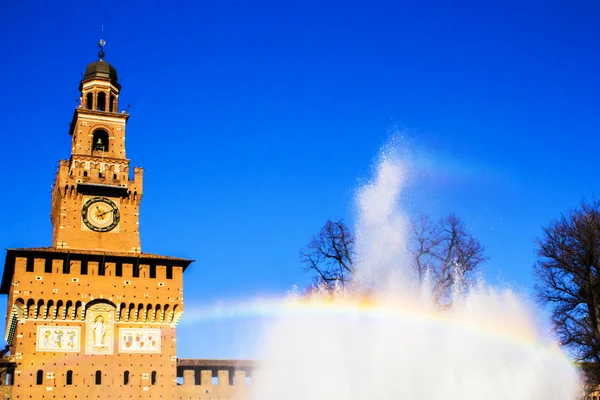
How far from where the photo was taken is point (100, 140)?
47.7 meters

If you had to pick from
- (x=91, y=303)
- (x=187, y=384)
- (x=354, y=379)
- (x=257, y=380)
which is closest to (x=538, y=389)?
(x=354, y=379)

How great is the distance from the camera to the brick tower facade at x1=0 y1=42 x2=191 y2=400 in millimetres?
39125

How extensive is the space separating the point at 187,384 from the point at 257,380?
3814 millimetres

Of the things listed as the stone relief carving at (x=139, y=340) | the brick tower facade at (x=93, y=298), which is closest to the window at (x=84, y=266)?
the brick tower facade at (x=93, y=298)

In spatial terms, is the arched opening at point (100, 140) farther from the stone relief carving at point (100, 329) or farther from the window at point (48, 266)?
the stone relief carving at point (100, 329)

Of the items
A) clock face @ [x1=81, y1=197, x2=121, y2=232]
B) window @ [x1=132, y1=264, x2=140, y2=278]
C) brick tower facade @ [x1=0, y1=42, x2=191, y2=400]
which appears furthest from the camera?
clock face @ [x1=81, y1=197, x2=121, y2=232]

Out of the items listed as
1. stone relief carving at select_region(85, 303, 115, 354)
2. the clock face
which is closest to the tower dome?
the clock face

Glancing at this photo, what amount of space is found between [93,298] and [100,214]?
5.79 metres

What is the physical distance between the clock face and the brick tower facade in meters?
0.06

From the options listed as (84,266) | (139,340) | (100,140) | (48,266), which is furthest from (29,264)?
(100,140)

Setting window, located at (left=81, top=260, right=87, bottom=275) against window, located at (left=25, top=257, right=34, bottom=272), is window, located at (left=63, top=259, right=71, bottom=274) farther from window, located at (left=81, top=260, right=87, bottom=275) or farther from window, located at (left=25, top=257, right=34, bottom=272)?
window, located at (left=25, top=257, right=34, bottom=272)

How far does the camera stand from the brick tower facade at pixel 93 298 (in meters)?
39.1

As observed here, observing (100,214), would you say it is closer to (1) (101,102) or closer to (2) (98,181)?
(2) (98,181)

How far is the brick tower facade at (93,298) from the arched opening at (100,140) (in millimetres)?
577
